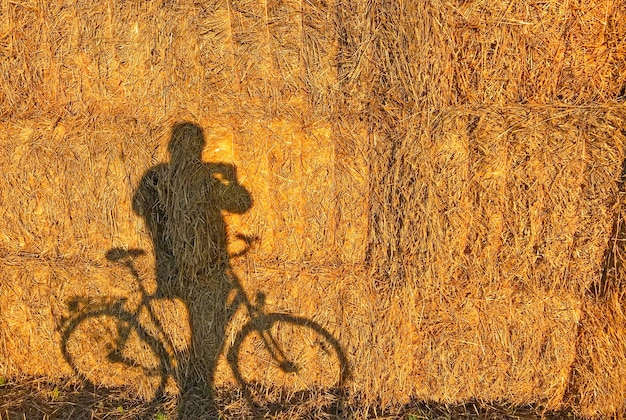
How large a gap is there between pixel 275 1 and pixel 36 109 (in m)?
1.92

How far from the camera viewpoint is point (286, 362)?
9.84 feet

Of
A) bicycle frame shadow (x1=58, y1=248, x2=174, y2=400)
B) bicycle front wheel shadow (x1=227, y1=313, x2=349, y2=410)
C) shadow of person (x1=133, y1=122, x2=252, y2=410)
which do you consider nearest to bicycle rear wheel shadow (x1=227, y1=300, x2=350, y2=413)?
bicycle front wheel shadow (x1=227, y1=313, x2=349, y2=410)

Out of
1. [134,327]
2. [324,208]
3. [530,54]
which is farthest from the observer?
[134,327]

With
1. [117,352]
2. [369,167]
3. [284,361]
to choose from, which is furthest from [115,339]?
[369,167]

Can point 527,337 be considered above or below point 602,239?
below

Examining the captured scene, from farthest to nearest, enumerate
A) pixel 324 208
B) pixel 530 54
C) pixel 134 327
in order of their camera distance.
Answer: pixel 134 327 < pixel 324 208 < pixel 530 54

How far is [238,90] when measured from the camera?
2.71m

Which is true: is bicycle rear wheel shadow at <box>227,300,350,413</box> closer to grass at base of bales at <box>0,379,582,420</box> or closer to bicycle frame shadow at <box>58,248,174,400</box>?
grass at base of bales at <box>0,379,582,420</box>

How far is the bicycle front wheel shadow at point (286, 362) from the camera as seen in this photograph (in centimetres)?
294

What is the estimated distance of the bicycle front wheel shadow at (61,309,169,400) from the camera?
301 cm

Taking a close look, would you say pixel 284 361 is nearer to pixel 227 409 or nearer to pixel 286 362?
pixel 286 362

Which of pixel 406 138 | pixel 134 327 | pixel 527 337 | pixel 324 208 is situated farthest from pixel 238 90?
pixel 527 337

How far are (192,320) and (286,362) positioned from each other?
2.57 ft

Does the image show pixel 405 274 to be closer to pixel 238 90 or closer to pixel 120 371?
pixel 238 90
